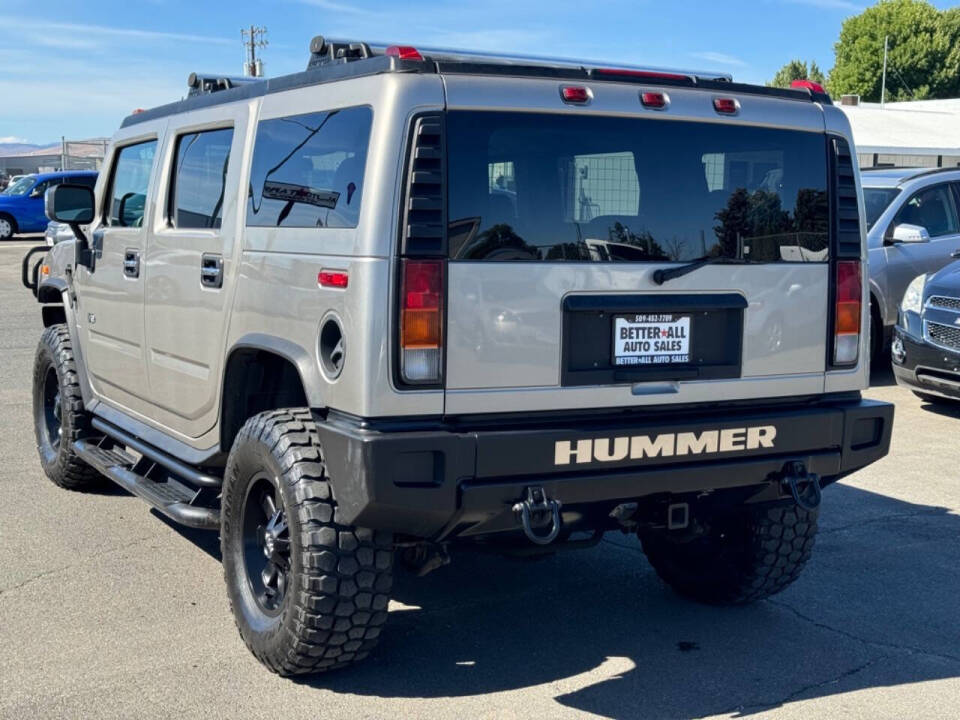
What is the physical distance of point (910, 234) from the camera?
33.7 feet

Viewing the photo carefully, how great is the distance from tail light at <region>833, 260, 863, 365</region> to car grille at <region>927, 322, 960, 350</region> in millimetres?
4733

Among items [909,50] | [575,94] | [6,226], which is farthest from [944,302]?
[909,50]

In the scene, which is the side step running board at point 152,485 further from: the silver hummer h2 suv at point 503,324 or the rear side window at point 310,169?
the rear side window at point 310,169

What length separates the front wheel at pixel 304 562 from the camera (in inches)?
150

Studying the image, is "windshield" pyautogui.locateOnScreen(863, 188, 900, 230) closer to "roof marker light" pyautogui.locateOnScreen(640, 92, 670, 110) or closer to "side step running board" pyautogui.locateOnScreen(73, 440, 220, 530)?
"roof marker light" pyautogui.locateOnScreen(640, 92, 670, 110)

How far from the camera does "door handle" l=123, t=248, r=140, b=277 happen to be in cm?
530

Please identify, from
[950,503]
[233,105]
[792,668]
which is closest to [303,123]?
[233,105]

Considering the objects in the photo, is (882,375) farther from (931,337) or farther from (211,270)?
(211,270)

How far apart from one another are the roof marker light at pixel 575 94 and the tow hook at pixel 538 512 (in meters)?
1.24

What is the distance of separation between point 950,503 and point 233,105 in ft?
14.6

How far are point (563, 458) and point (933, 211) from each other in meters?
8.43

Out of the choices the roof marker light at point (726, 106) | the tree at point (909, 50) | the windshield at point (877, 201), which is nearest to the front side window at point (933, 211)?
the windshield at point (877, 201)

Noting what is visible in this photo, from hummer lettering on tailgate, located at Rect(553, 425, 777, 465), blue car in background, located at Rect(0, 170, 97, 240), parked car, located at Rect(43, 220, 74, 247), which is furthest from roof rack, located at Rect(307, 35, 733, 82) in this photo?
blue car in background, located at Rect(0, 170, 97, 240)

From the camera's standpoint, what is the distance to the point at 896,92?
2906 inches
